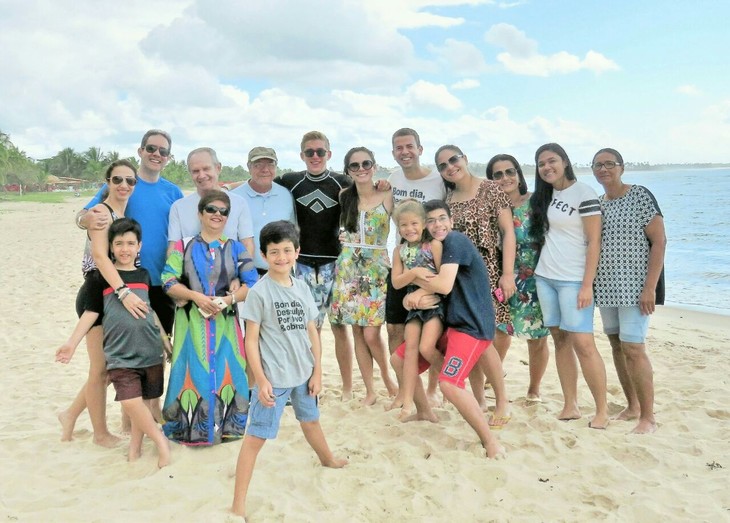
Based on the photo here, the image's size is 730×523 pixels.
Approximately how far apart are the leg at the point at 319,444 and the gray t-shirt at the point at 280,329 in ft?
1.23

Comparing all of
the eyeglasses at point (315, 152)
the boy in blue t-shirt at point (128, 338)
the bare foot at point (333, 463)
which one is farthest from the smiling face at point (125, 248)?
the bare foot at point (333, 463)

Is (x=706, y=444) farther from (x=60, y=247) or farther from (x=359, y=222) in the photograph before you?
(x=60, y=247)

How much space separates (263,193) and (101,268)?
1.60 metres

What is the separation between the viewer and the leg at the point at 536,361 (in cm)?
545

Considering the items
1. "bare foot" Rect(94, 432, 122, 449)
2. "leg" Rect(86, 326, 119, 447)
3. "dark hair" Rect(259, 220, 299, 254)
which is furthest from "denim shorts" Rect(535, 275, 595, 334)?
"bare foot" Rect(94, 432, 122, 449)

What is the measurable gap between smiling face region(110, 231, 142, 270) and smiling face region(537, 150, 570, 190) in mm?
3098

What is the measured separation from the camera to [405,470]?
163 inches

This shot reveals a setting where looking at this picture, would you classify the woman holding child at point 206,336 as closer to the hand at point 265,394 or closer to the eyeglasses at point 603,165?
the hand at point 265,394

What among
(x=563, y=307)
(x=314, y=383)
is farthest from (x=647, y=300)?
(x=314, y=383)

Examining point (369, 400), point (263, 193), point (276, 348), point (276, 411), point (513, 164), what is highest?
point (513, 164)

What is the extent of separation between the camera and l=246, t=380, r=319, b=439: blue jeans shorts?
3561 millimetres

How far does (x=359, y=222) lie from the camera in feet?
17.3

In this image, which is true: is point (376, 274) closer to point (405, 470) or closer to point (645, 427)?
point (405, 470)

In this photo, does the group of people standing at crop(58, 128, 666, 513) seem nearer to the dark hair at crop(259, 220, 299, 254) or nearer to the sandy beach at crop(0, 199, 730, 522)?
the dark hair at crop(259, 220, 299, 254)
